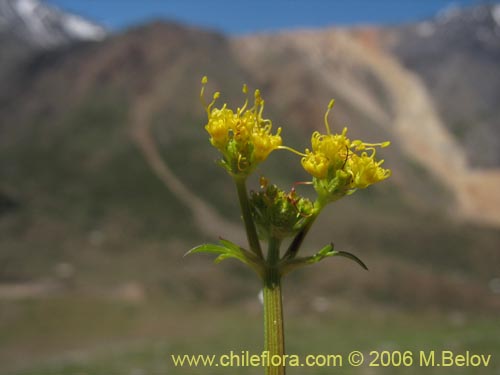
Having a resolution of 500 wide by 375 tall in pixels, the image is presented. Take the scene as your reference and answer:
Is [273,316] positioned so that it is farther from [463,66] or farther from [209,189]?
[463,66]

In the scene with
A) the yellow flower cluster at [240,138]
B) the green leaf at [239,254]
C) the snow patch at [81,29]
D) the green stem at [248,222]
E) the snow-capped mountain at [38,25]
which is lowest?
the green leaf at [239,254]

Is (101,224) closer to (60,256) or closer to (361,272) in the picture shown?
(60,256)

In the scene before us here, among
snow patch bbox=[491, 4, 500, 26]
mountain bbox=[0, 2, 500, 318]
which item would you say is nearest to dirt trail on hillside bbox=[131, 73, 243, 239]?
mountain bbox=[0, 2, 500, 318]

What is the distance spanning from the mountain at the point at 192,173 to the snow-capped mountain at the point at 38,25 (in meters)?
8.84

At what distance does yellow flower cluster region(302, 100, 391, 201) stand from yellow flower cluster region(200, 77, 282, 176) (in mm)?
158

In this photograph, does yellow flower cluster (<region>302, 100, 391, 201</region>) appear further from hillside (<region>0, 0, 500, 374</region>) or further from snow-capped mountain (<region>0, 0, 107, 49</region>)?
snow-capped mountain (<region>0, 0, 107, 49</region>)

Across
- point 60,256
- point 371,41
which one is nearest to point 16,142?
point 60,256

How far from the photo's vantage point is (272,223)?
204 centimetres

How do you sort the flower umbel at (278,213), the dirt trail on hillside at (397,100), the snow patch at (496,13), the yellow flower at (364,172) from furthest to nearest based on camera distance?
the snow patch at (496,13), the dirt trail on hillside at (397,100), the yellow flower at (364,172), the flower umbel at (278,213)

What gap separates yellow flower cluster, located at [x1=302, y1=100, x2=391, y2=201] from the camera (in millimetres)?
2129

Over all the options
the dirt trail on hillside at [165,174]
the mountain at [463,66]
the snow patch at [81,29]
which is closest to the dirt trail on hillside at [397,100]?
the mountain at [463,66]

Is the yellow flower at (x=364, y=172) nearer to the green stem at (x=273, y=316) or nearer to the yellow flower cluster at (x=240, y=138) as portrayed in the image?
the yellow flower cluster at (x=240, y=138)

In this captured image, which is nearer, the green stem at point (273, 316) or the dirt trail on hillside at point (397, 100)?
the green stem at point (273, 316)

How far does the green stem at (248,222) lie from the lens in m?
1.92
